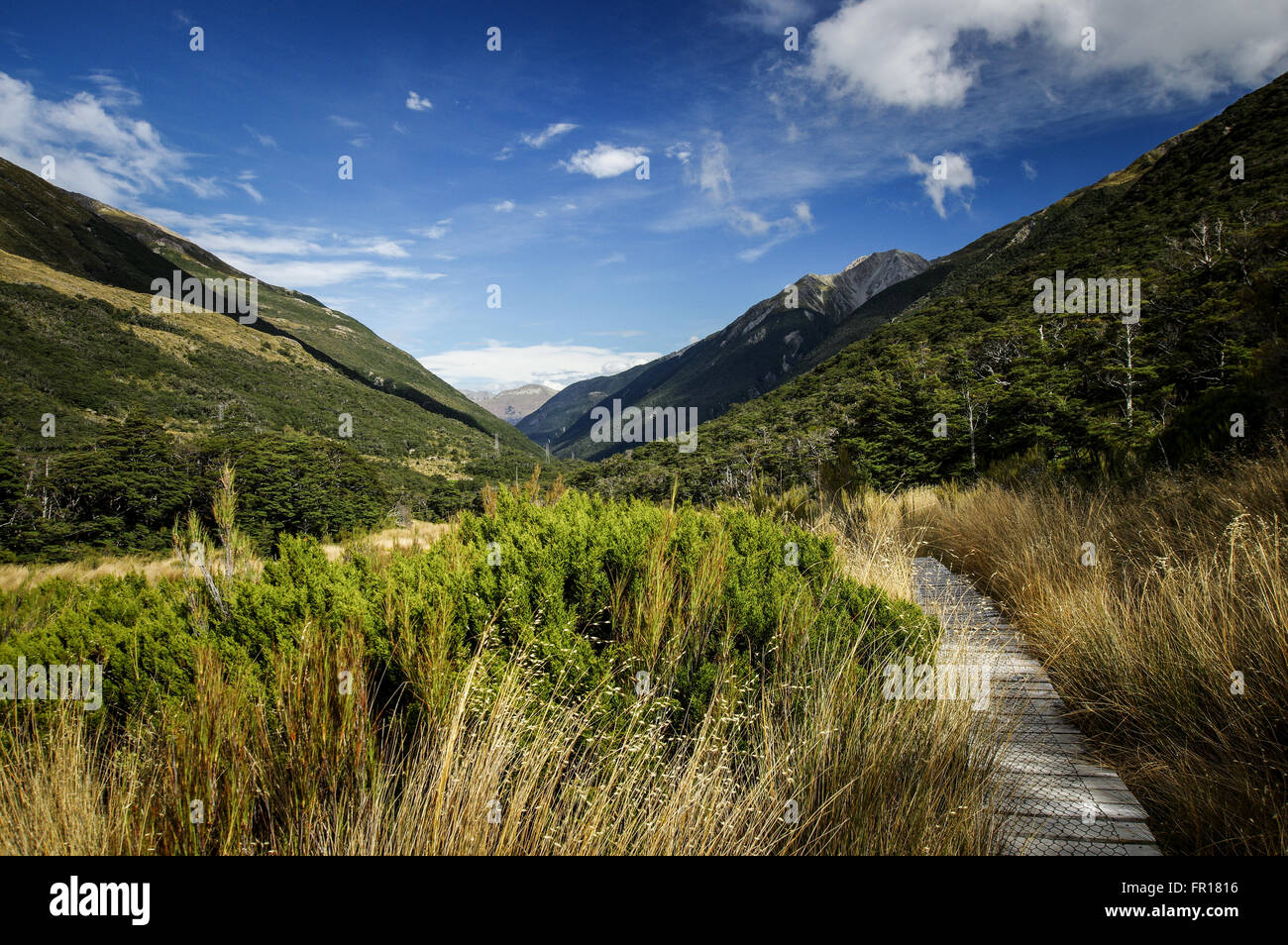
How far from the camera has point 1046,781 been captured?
2209mm

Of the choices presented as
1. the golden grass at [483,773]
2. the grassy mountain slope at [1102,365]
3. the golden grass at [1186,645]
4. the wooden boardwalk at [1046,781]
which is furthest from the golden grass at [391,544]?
the golden grass at [1186,645]

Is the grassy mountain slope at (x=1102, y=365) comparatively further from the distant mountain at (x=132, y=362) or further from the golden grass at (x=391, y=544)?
the distant mountain at (x=132, y=362)

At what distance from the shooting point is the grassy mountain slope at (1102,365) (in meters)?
7.02

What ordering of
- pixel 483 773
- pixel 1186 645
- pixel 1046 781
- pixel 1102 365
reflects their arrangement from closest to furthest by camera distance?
1. pixel 483 773
2. pixel 1046 781
3. pixel 1186 645
4. pixel 1102 365

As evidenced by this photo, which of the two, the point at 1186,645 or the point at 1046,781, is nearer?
the point at 1046,781

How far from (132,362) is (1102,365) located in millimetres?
100964

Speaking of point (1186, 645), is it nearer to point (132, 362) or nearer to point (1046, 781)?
point (1046, 781)

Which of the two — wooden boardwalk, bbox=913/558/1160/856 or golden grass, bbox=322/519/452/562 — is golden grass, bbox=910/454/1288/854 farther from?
golden grass, bbox=322/519/452/562

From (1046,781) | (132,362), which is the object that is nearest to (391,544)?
(1046,781)

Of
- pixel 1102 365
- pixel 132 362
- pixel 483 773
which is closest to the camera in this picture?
pixel 483 773

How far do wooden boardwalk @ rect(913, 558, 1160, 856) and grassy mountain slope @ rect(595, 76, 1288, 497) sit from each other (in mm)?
4051
